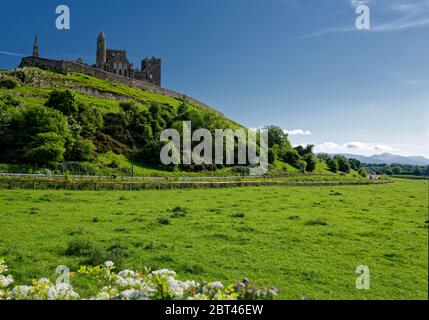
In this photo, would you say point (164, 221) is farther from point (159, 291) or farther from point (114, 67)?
point (114, 67)

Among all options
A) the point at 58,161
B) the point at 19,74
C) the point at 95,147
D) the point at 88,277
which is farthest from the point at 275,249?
the point at 19,74

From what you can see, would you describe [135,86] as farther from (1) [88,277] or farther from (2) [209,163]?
(1) [88,277]

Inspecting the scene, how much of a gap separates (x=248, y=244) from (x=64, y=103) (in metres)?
70.1

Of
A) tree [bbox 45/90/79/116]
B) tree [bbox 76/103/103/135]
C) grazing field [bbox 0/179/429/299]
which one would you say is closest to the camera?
grazing field [bbox 0/179/429/299]

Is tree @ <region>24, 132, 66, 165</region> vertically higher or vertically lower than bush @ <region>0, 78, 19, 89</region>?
lower

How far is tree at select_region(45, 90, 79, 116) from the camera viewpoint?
77.1 meters

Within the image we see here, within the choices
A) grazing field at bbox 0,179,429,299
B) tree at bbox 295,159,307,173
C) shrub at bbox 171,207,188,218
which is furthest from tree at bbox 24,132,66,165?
tree at bbox 295,159,307,173

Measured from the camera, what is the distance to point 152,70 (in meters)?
161

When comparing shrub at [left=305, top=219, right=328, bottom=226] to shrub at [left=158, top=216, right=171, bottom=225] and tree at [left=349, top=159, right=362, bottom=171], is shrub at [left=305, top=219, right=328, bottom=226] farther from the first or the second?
tree at [left=349, top=159, right=362, bottom=171]

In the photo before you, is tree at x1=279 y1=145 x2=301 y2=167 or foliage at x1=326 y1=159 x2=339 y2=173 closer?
tree at x1=279 y1=145 x2=301 y2=167

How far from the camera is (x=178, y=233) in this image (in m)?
20.5

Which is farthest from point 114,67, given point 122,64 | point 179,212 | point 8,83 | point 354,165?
point 179,212

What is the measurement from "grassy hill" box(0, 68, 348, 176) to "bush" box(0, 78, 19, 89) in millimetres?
304
